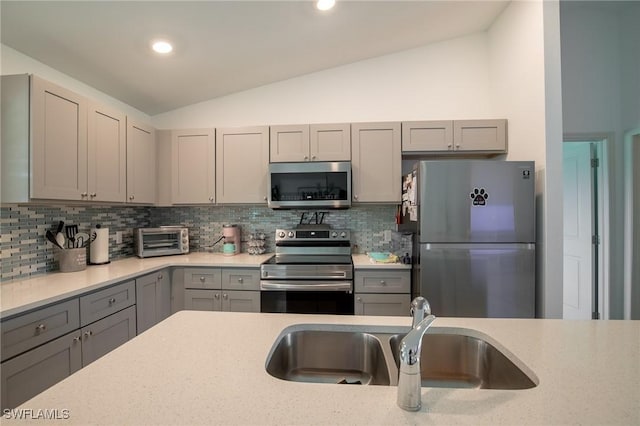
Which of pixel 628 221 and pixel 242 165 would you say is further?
pixel 242 165

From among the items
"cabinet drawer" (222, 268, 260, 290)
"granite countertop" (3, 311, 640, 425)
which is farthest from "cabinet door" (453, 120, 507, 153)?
"cabinet drawer" (222, 268, 260, 290)

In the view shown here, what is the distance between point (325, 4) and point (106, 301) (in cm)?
238

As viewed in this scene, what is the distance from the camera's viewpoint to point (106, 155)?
209 cm

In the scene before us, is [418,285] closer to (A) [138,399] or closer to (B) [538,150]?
(B) [538,150]

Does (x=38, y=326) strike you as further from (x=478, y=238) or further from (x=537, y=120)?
(x=537, y=120)

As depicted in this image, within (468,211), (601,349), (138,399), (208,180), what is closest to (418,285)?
(468,211)

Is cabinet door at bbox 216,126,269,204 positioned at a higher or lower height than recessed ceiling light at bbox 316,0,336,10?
lower

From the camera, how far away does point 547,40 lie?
1848 millimetres

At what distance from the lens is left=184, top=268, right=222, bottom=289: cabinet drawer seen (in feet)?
7.70

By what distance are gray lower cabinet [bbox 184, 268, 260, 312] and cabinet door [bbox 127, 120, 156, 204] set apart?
2.66 ft

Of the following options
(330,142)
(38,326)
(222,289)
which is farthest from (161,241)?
(330,142)

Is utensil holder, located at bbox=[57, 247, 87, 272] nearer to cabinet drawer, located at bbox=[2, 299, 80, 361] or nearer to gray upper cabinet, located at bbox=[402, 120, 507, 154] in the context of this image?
cabinet drawer, located at bbox=[2, 299, 80, 361]

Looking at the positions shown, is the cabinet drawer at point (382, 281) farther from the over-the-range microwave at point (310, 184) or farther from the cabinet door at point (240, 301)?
the cabinet door at point (240, 301)

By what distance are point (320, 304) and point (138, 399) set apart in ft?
5.70
